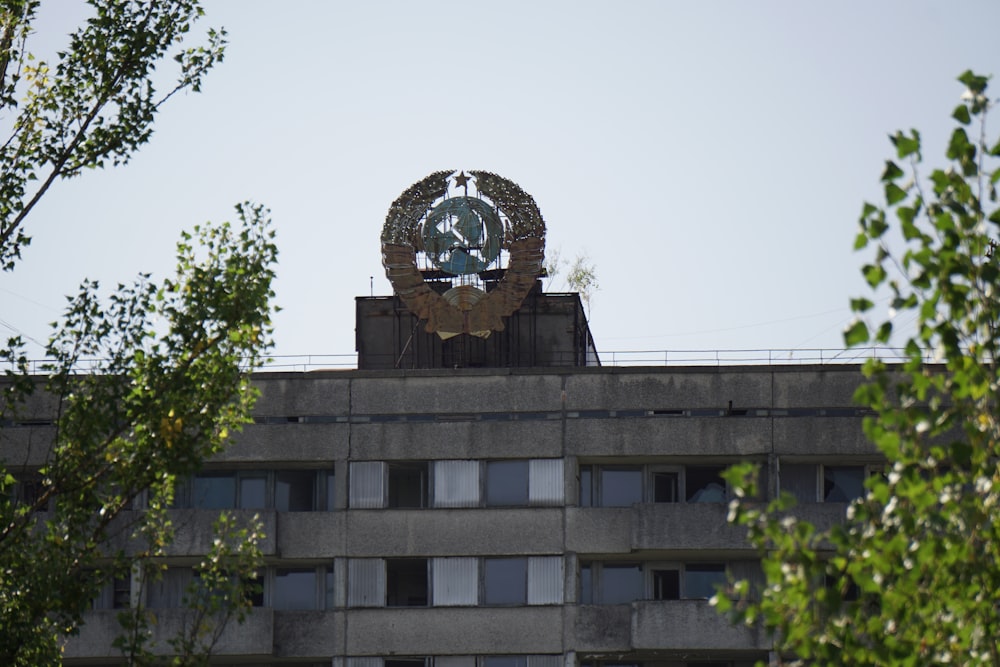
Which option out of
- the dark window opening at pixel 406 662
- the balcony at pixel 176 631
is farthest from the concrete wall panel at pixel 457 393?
the dark window opening at pixel 406 662

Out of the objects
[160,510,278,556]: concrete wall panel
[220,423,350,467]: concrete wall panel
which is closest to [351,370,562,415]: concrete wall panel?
[220,423,350,467]: concrete wall panel

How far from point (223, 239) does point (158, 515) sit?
5.20 m

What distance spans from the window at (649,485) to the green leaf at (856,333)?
37.0 m

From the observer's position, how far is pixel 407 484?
54969mm

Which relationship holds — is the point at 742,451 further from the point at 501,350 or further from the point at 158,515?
the point at 158,515

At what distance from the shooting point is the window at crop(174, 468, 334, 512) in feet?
181

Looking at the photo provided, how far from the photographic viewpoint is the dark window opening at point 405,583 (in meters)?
54.1

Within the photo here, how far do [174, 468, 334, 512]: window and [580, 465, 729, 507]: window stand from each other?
24.3 feet

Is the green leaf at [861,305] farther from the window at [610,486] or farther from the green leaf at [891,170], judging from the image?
the window at [610,486]

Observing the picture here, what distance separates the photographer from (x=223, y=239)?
3416cm

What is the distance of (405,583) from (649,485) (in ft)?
24.0

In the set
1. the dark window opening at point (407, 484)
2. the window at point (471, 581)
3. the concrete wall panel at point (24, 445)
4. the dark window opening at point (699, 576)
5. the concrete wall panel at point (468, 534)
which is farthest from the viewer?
the concrete wall panel at point (24, 445)

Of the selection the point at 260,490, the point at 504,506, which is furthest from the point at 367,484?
the point at 504,506

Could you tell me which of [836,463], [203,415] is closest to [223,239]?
[203,415]
